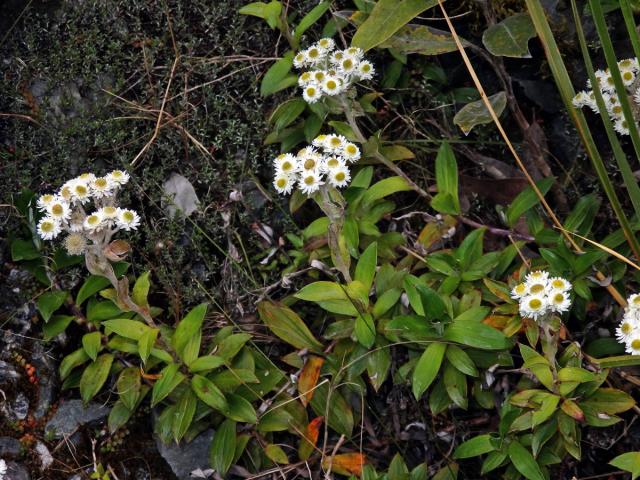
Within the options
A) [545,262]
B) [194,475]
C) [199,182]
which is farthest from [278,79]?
[194,475]

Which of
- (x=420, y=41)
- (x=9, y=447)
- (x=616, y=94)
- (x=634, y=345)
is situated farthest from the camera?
(x=420, y=41)

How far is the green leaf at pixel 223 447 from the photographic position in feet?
10.4

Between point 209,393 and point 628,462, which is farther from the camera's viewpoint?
point 209,393

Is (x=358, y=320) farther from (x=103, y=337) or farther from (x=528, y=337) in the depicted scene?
(x=103, y=337)

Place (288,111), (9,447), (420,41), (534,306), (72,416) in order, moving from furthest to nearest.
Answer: (288,111), (420,41), (72,416), (9,447), (534,306)

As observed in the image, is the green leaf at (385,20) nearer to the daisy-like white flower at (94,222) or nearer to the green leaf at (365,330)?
the green leaf at (365,330)

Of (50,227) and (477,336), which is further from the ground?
(50,227)

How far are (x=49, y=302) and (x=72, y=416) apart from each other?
0.52 meters

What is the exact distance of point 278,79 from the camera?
3912 mm

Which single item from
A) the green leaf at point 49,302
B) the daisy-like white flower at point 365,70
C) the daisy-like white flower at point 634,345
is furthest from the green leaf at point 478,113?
the green leaf at point 49,302

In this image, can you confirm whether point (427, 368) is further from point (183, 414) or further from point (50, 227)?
point (50, 227)

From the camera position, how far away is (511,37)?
344 centimetres

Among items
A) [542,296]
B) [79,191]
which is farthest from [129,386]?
[542,296]

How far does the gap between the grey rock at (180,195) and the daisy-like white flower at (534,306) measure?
172 cm
